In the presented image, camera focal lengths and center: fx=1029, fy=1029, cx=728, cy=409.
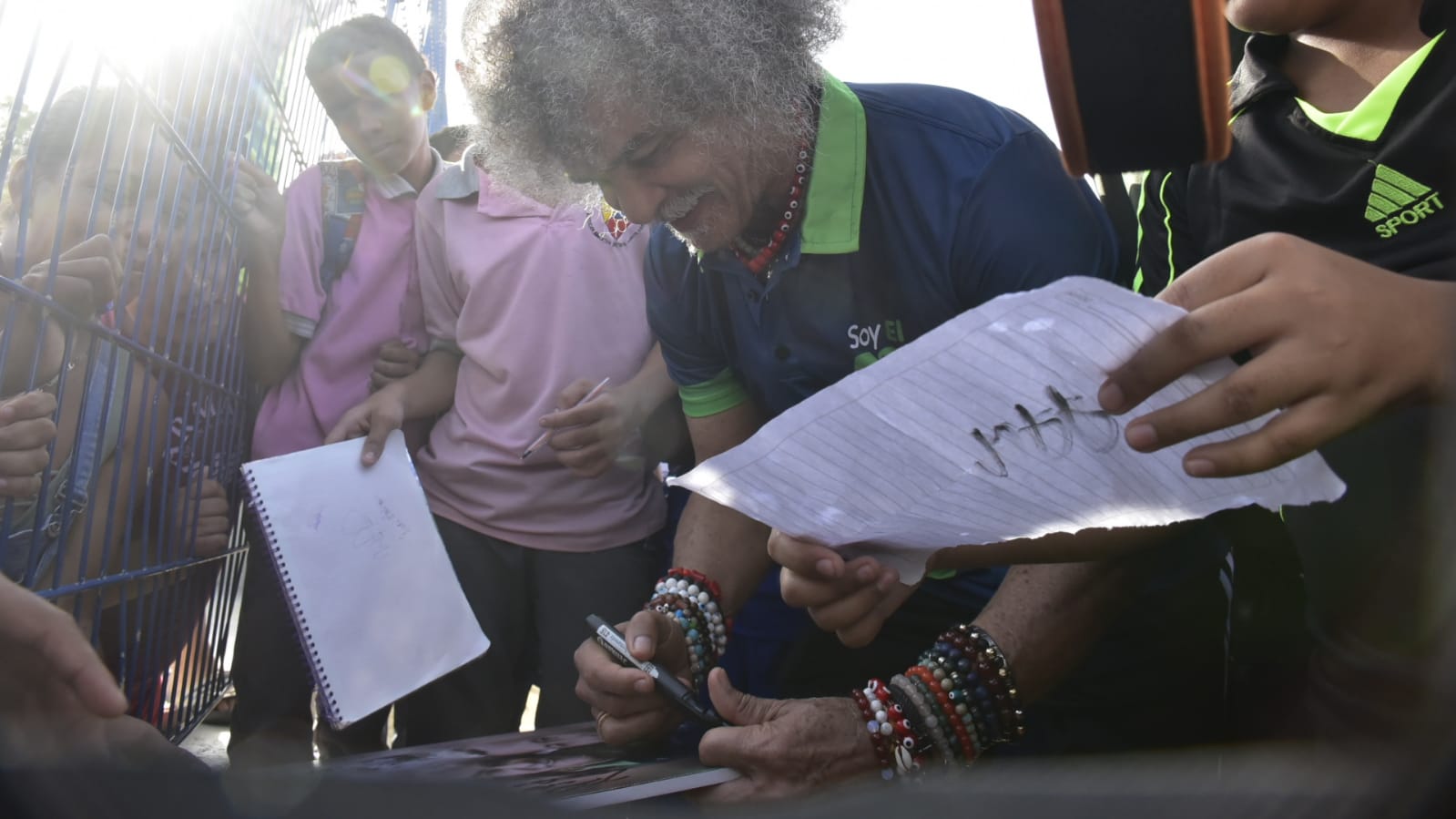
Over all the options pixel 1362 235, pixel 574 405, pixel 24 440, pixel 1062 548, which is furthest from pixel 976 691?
pixel 24 440

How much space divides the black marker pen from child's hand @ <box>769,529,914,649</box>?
0.63ft

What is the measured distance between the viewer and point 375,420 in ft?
6.76

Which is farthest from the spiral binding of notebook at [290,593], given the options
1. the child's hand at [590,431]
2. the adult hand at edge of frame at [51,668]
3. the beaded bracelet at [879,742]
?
the adult hand at edge of frame at [51,668]

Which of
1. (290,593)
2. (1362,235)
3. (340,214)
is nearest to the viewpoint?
(1362,235)

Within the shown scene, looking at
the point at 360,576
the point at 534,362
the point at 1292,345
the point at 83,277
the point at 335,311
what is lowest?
the point at 360,576

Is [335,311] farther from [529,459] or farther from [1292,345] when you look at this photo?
[1292,345]

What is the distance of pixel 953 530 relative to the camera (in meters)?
0.88

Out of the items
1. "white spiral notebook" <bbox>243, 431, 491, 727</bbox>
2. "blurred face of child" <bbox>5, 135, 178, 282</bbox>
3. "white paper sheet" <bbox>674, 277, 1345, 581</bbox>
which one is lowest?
"white spiral notebook" <bbox>243, 431, 491, 727</bbox>

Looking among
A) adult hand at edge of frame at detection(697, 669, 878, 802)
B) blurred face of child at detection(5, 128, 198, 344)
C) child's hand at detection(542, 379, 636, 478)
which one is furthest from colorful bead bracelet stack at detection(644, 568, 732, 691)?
blurred face of child at detection(5, 128, 198, 344)

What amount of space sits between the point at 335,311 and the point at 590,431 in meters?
0.75

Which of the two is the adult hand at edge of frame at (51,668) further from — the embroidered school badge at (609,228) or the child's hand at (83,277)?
the embroidered school badge at (609,228)

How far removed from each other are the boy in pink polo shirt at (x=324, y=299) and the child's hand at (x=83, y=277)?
84cm

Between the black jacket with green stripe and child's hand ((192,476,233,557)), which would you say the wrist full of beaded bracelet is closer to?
the black jacket with green stripe

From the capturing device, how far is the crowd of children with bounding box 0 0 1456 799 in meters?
0.88
